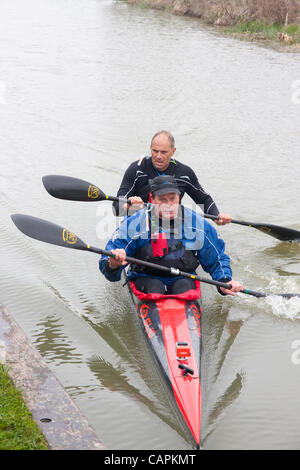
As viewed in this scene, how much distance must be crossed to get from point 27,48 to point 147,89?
7114 millimetres

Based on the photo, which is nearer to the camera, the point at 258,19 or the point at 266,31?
the point at 266,31

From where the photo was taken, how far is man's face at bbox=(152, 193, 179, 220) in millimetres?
5277

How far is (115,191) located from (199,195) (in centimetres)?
314

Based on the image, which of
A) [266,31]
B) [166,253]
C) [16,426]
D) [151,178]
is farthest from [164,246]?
[266,31]

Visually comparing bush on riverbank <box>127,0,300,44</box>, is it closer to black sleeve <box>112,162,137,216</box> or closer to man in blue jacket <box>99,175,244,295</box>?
black sleeve <box>112,162,137,216</box>

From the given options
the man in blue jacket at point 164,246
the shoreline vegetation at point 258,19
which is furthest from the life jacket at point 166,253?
the shoreline vegetation at point 258,19

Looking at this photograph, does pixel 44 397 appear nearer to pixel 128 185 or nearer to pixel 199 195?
pixel 128 185

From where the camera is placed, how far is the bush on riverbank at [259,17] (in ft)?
82.5

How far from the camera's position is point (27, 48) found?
21.5 m

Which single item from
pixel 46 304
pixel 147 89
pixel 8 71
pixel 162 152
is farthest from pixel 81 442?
pixel 8 71

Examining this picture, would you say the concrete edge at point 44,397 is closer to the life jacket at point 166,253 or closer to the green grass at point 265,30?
the life jacket at point 166,253

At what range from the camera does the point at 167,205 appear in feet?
17.4

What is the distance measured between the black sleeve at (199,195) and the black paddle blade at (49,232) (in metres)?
1.65

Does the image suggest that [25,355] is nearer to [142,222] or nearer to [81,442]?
[81,442]
